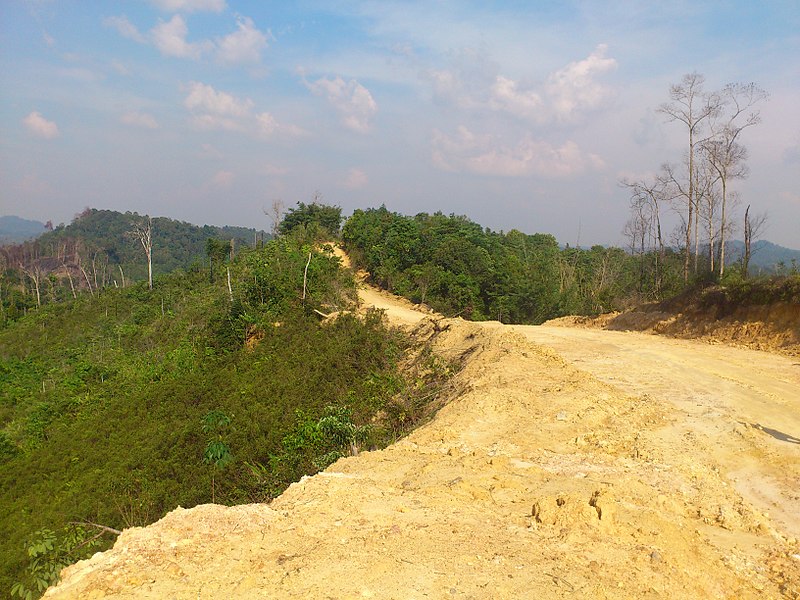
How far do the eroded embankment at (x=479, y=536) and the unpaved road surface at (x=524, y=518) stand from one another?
0.04ft

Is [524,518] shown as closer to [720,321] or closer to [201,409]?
[201,409]

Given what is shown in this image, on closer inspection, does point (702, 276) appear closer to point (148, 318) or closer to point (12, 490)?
point (12, 490)

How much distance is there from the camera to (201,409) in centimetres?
1313

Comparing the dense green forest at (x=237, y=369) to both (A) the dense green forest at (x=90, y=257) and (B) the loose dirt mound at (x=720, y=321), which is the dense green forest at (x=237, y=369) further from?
(A) the dense green forest at (x=90, y=257)

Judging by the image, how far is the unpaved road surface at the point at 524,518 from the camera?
3.13 meters

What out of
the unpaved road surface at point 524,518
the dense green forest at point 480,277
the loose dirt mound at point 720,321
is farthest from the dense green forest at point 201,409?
the loose dirt mound at point 720,321

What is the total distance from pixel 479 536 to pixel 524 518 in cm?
51

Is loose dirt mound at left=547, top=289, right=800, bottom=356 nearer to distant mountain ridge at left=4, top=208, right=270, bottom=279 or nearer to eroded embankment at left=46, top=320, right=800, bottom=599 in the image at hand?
eroded embankment at left=46, top=320, right=800, bottom=599

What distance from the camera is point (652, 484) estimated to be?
4953 mm

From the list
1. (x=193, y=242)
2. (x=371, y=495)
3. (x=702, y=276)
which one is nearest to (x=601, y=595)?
(x=371, y=495)

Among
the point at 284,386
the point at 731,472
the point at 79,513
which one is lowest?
the point at 79,513

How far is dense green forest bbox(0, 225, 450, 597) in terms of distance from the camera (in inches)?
346

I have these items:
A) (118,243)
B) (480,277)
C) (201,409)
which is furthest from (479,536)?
(118,243)

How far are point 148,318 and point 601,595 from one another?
99.0 ft
